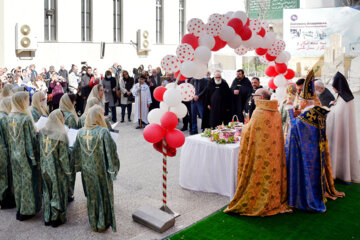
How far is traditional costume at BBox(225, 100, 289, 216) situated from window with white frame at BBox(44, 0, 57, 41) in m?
16.9

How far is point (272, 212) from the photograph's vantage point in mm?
5629

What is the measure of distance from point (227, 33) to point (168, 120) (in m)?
1.58

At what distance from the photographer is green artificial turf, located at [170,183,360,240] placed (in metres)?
5.02

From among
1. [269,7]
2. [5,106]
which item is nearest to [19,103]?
[5,106]

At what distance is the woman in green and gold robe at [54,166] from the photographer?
516cm

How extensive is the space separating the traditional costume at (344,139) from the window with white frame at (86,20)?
17.2 meters

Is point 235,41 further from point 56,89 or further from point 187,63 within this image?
point 56,89

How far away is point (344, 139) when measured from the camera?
23.5 feet

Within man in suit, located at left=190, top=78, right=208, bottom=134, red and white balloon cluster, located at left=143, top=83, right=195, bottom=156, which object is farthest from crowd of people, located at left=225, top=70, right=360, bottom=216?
man in suit, located at left=190, top=78, right=208, bottom=134

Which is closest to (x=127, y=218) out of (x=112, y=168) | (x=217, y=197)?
(x=112, y=168)

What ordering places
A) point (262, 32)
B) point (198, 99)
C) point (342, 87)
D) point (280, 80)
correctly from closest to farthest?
point (262, 32) → point (342, 87) → point (280, 80) → point (198, 99)

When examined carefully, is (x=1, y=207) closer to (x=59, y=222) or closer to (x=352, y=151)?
(x=59, y=222)

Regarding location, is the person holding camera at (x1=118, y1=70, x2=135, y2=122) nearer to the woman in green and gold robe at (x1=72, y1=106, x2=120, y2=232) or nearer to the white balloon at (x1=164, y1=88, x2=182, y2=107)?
the white balloon at (x1=164, y1=88, x2=182, y2=107)

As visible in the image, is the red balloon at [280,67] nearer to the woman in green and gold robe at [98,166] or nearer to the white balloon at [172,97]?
the white balloon at [172,97]
